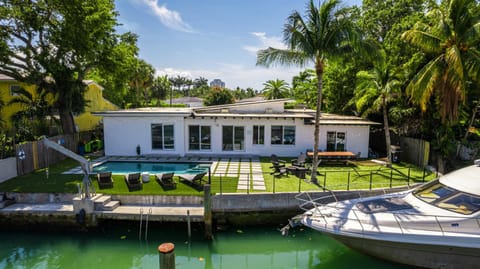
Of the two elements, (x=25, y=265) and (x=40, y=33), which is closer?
(x=25, y=265)

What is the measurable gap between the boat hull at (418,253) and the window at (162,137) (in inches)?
484

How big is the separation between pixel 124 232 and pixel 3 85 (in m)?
18.2

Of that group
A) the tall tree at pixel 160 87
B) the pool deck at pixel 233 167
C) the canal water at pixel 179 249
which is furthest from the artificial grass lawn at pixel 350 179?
the tall tree at pixel 160 87

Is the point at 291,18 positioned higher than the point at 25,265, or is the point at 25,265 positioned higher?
the point at 291,18

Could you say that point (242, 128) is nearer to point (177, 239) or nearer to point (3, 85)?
point (177, 239)

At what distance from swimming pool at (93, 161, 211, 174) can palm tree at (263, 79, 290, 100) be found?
31.3 m

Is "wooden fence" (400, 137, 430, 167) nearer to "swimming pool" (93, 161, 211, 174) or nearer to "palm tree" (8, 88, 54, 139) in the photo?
"swimming pool" (93, 161, 211, 174)

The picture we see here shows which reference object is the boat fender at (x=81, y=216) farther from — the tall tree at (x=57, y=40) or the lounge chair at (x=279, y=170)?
the tall tree at (x=57, y=40)

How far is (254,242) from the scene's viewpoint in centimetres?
901

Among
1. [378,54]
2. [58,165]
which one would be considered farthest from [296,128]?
[58,165]

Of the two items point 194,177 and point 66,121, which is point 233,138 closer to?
point 194,177

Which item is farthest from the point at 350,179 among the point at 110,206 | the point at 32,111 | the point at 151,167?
the point at 32,111

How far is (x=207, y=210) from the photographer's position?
8922 millimetres

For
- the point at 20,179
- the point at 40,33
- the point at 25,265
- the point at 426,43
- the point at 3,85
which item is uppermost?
the point at 40,33
